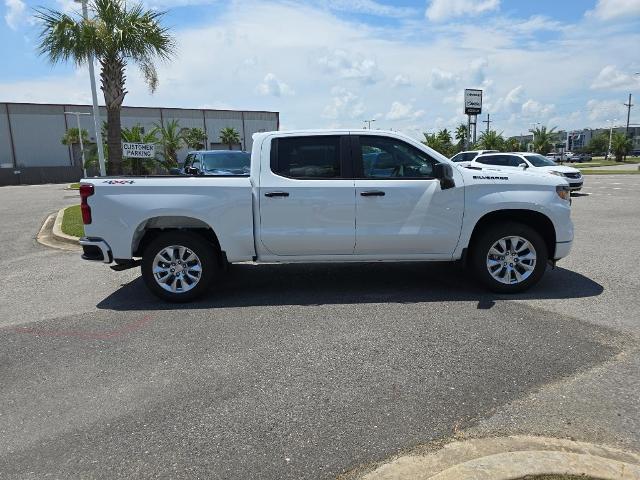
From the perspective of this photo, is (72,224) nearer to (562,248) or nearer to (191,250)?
(191,250)

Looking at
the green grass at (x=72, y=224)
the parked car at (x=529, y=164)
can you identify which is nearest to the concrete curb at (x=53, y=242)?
the green grass at (x=72, y=224)

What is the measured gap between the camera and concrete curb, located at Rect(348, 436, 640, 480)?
257 centimetres

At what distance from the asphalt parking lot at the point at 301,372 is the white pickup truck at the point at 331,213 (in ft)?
1.56

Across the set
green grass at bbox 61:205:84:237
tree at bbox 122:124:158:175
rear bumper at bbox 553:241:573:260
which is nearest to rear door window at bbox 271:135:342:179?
rear bumper at bbox 553:241:573:260

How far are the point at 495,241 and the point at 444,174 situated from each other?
1031 millimetres

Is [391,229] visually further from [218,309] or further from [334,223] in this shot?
[218,309]

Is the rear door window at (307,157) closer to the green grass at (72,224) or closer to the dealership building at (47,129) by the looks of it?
the green grass at (72,224)

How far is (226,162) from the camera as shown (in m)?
12.5

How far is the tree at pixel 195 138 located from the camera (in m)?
63.4

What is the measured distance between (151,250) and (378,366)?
10.1 ft

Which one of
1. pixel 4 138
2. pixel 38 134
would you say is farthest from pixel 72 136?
pixel 4 138

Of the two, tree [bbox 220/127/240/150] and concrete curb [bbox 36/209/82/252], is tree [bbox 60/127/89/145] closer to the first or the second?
tree [bbox 220/127/240/150]

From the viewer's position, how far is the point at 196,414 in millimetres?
3318

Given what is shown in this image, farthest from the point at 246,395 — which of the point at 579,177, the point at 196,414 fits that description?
the point at 579,177
